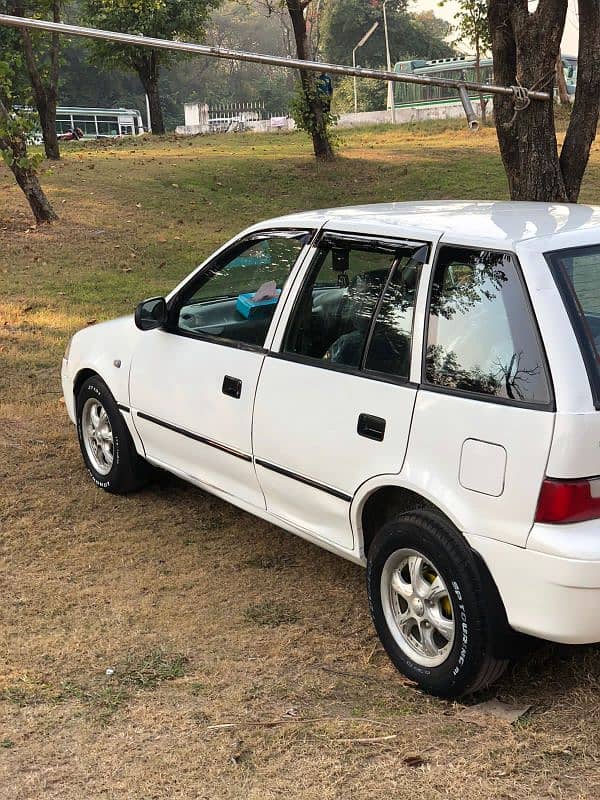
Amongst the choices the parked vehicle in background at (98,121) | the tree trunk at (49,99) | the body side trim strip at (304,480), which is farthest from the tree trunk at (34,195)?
the parked vehicle in background at (98,121)

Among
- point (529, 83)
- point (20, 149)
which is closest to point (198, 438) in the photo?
point (529, 83)

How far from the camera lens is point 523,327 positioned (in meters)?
3.13

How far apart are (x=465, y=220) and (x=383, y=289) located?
0.42 meters

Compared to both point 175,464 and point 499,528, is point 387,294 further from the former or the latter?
point 175,464

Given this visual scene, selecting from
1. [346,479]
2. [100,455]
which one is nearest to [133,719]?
[346,479]

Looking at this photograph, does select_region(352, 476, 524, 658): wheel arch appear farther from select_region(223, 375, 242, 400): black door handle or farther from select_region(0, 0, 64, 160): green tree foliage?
select_region(0, 0, 64, 160): green tree foliage

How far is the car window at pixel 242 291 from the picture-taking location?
4.32 metres

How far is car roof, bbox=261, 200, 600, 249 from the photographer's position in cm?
341

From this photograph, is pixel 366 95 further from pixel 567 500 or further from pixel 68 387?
pixel 567 500

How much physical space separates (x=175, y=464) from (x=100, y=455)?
999mm

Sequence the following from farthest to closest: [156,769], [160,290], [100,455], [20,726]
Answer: [160,290] < [100,455] < [20,726] < [156,769]

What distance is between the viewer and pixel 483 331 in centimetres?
329

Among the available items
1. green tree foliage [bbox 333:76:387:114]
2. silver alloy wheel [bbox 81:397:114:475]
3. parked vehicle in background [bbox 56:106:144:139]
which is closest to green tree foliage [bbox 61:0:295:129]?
parked vehicle in background [bbox 56:106:144:139]

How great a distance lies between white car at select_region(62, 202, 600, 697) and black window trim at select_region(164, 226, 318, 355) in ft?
0.03
